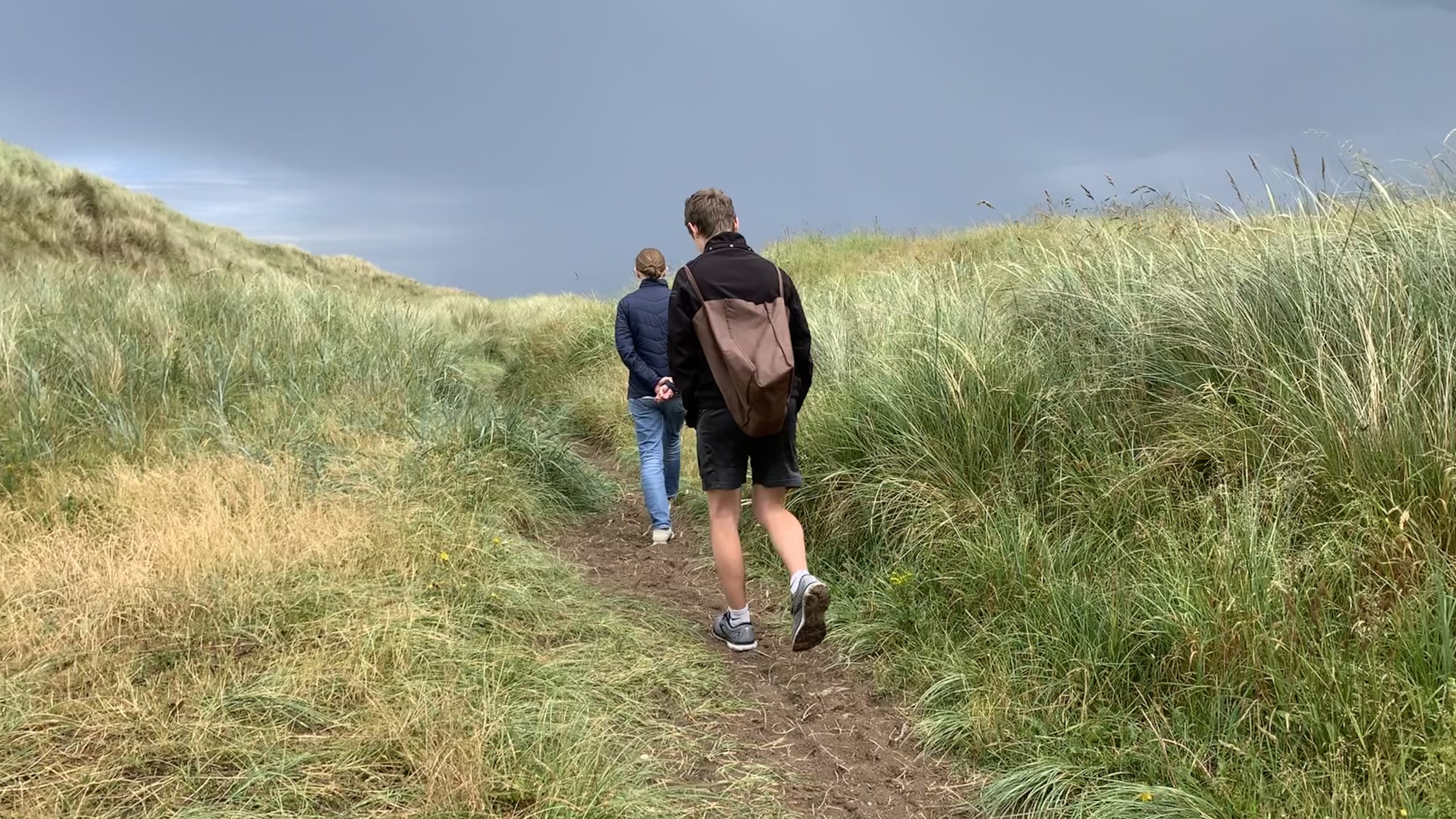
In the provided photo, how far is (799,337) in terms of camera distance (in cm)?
382

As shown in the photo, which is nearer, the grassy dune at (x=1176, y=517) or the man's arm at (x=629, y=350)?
the grassy dune at (x=1176, y=517)

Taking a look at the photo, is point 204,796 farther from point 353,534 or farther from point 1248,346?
point 1248,346

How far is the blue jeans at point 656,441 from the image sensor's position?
5.68 metres

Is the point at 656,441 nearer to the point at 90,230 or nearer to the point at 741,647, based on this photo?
the point at 741,647

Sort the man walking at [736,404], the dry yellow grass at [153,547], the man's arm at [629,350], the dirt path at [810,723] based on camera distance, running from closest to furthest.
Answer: the dirt path at [810,723] → the dry yellow grass at [153,547] → the man walking at [736,404] → the man's arm at [629,350]

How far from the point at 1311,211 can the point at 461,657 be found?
4.84 meters

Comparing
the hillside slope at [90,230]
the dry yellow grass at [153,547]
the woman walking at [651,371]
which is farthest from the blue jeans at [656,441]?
the hillside slope at [90,230]

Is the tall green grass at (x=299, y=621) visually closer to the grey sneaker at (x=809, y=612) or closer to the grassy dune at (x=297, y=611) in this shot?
the grassy dune at (x=297, y=611)

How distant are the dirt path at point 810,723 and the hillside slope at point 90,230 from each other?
7549mm

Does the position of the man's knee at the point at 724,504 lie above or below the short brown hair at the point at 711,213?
below

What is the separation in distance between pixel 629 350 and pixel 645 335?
152 millimetres

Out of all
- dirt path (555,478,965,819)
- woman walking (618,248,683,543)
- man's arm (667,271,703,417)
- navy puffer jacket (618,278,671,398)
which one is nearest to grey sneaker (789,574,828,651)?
dirt path (555,478,965,819)

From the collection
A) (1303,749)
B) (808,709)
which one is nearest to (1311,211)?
(1303,749)

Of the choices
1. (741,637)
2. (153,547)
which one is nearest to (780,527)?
(741,637)
